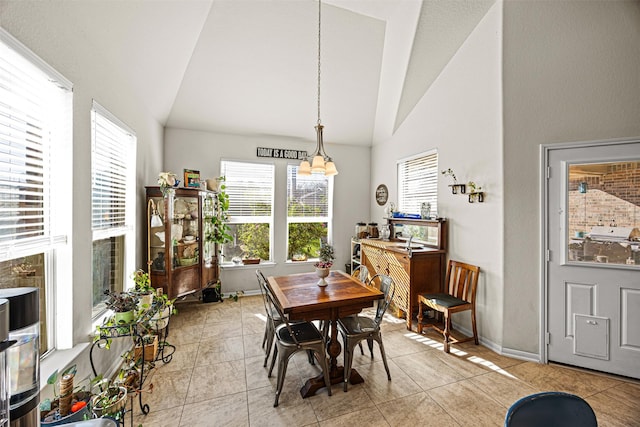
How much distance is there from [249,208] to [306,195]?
3.56 ft

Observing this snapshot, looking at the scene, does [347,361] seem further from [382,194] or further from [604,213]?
[382,194]

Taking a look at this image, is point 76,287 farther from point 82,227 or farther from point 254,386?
point 254,386

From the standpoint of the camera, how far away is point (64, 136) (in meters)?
1.77

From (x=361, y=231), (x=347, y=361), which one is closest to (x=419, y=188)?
(x=361, y=231)

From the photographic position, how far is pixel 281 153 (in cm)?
475

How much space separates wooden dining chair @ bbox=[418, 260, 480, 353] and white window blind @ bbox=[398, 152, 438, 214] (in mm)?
928

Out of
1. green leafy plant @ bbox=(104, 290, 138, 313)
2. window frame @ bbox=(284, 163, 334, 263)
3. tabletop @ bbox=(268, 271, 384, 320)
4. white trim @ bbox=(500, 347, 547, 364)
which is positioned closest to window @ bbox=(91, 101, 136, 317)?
green leafy plant @ bbox=(104, 290, 138, 313)

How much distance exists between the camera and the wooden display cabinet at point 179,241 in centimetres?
316

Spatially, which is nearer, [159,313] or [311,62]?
[159,313]

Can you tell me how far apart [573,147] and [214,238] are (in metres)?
4.35

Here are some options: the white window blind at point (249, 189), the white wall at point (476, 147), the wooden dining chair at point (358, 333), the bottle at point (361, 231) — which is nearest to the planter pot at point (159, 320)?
the wooden dining chair at point (358, 333)

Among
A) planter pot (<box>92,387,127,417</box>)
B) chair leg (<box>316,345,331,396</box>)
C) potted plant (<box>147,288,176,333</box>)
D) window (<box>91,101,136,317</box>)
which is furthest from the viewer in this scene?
potted plant (<box>147,288,176,333</box>)

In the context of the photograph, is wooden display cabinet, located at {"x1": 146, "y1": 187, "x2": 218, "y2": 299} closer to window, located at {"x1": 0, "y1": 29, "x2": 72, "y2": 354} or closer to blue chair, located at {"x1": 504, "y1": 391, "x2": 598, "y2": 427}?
window, located at {"x1": 0, "y1": 29, "x2": 72, "y2": 354}

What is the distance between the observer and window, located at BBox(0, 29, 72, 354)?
1.39 metres
